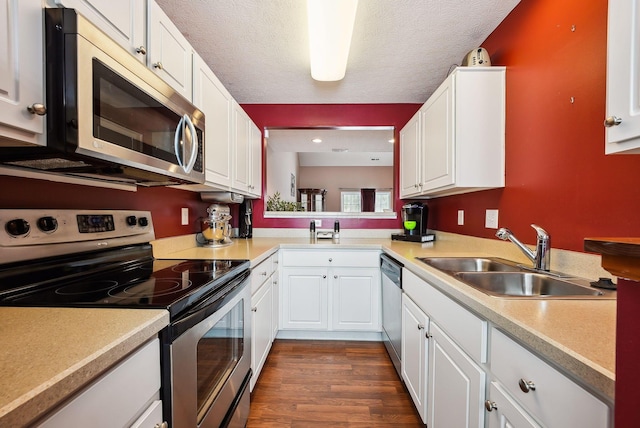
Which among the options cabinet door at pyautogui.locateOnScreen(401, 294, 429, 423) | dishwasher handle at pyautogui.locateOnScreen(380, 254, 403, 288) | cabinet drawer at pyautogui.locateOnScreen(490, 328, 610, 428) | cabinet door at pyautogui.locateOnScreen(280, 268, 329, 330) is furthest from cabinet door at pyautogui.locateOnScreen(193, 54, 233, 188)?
cabinet drawer at pyautogui.locateOnScreen(490, 328, 610, 428)

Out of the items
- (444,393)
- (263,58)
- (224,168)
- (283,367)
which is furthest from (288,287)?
(263,58)

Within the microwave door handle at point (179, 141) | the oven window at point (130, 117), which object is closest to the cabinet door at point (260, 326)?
the microwave door handle at point (179, 141)

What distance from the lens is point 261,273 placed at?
186cm

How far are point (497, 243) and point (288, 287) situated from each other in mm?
1600

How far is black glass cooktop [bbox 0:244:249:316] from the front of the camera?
812 millimetres

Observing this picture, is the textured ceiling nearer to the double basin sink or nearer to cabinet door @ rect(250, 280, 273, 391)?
the double basin sink

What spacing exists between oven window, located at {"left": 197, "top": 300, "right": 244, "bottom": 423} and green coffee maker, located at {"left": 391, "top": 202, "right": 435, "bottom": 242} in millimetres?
1810

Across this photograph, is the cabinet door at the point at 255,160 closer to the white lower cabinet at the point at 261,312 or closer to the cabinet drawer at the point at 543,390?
the white lower cabinet at the point at 261,312

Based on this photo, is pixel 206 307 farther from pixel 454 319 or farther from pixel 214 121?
pixel 214 121

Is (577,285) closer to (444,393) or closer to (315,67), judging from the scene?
(444,393)

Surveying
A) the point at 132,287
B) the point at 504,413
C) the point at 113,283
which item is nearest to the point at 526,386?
the point at 504,413

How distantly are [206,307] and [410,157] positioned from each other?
7.19 feet

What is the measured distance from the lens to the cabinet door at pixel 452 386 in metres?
0.92

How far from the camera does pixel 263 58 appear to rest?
7.20 ft
